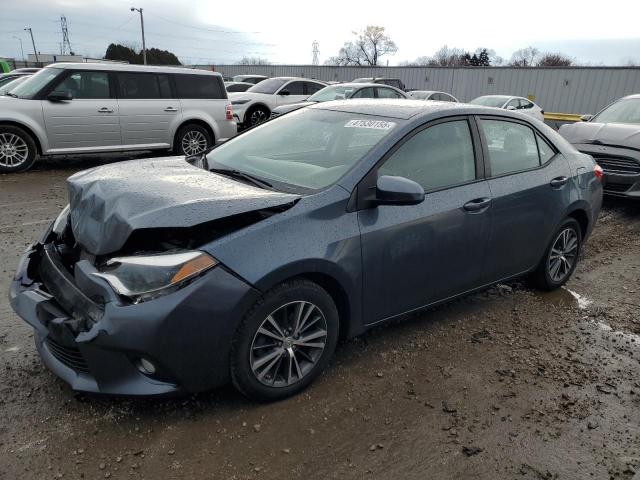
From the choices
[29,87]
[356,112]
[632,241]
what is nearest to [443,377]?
[356,112]

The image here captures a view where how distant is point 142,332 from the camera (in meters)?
2.31

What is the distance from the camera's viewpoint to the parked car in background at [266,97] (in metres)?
14.4

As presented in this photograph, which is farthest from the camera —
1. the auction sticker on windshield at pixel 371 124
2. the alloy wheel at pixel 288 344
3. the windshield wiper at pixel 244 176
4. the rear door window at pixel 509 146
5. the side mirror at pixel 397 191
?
the rear door window at pixel 509 146

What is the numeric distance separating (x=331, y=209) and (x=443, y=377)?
1.31 meters

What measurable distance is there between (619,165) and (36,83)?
9.42 metres

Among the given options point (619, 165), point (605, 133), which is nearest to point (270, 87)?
point (605, 133)

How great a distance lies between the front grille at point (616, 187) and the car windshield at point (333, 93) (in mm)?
7301

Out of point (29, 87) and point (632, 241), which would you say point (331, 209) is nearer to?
point (632, 241)

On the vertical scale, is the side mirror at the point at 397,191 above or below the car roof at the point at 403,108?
below

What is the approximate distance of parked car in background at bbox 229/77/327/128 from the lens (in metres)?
14.4

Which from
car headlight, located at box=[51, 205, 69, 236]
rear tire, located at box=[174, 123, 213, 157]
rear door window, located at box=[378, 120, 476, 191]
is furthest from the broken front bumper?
rear tire, located at box=[174, 123, 213, 157]

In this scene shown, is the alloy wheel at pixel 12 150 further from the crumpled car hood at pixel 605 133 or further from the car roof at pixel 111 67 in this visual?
the crumpled car hood at pixel 605 133

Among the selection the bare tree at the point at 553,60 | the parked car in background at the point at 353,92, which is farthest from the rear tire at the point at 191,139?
the bare tree at the point at 553,60

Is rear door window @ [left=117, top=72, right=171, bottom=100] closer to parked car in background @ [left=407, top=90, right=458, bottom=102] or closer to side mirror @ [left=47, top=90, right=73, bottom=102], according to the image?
side mirror @ [left=47, top=90, right=73, bottom=102]
